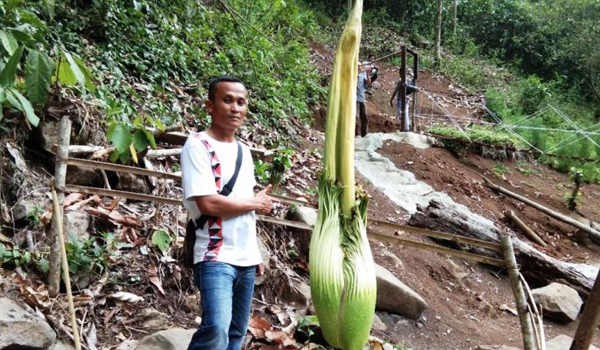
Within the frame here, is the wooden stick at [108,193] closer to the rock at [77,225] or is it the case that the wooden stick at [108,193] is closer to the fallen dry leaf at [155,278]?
the rock at [77,225]

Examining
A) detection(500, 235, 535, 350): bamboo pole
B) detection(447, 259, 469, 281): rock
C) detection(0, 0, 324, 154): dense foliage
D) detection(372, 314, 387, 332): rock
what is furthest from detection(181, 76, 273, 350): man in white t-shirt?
detection(447, 259, 469, 281): rock

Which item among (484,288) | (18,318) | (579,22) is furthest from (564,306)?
(579,22)

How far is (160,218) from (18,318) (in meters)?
1.29

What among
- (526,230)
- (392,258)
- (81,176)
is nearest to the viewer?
(81,176)

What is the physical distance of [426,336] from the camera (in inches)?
136

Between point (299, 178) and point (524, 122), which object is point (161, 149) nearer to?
point (299, 178)

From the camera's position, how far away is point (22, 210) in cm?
269

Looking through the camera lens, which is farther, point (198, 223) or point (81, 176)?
point (81, 176)

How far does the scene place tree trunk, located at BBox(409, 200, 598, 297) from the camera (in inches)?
186

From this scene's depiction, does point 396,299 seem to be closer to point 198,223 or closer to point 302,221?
point 302,221

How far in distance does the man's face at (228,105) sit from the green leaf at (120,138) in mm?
380

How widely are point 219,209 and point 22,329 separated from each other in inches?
44.5

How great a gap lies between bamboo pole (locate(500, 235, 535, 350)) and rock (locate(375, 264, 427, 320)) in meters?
2.10

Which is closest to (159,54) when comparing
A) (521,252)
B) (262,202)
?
(262,202)
